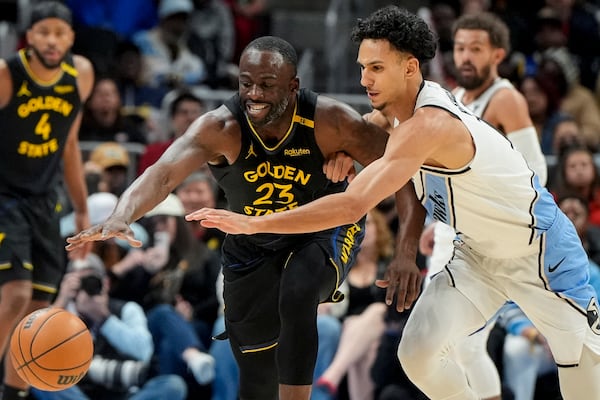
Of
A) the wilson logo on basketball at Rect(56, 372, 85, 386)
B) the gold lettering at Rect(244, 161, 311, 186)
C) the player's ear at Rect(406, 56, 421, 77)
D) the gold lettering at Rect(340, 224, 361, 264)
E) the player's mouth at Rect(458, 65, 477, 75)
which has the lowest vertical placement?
the wilson logo on basketball at Rect(56, 372, 85, 386)

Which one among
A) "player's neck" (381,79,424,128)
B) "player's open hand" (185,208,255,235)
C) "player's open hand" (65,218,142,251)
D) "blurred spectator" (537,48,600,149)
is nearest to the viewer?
"player's open hand" (185,208,255,235)

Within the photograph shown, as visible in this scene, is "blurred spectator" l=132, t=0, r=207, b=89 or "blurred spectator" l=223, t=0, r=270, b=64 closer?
"blurred spectator" l=132, t=0, r=207, b=89

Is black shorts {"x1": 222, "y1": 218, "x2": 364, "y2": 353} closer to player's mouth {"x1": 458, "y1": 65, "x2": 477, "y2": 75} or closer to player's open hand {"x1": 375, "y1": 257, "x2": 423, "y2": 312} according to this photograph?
player's open hand {"x1": 375, "y1": 257, "x2": 423, "y2": 312}

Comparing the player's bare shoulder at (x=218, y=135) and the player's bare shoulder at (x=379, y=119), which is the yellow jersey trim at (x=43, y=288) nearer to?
the player's bare shoulder at (x=218, y=135)

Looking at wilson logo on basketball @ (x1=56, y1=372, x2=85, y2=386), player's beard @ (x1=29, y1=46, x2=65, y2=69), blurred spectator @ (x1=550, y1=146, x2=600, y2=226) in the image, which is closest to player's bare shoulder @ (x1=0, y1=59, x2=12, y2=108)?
player's beard @ (x1=29, y1=46, x2=65, y2=69)

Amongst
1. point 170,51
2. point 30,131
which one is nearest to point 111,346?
point 30,131

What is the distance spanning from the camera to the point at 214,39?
39.9 feet

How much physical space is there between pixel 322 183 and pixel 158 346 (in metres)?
2.98

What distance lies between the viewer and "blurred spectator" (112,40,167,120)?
11148 mm

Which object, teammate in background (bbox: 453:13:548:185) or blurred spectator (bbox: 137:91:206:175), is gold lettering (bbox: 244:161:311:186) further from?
blurred spectator (bbox: 137:91:206:175)

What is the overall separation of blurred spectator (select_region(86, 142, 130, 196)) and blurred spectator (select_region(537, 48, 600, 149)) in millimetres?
4726

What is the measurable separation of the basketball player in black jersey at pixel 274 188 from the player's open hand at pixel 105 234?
0.36m

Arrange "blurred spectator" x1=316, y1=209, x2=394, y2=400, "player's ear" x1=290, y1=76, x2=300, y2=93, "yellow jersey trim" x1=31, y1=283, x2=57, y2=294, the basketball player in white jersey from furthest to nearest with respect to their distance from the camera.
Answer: "blurred spectator" x1=316, y1=209, x2=394, y2=400 < "yellow jersey trim" x1=31, y1=283, x2=57, y2=294 < the basketball player in white jersey < "player's ear" x1=290, y1=76, x2=300, y2=93

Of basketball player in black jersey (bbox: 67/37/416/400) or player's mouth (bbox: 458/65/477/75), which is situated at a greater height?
player's mouth (bbox: 458/65/477/75)
